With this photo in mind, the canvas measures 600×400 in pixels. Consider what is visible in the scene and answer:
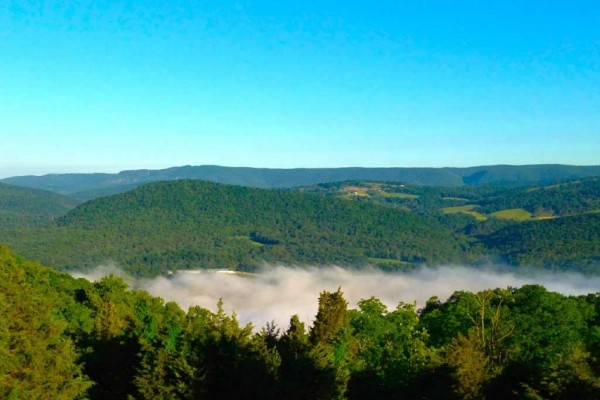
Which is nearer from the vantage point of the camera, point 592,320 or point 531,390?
point 531,390

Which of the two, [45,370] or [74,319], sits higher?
[45,370]

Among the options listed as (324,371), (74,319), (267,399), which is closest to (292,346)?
(324,371)

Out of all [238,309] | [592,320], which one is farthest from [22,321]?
[238,309]

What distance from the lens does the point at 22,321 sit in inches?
1166

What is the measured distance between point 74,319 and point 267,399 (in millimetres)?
31546

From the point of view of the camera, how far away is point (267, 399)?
27.2 meters

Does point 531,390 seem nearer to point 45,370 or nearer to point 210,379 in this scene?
point 210,379

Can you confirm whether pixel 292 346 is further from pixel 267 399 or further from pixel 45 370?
pixel 45 370

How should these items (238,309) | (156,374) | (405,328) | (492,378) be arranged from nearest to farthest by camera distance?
(156,374)
(492,378)
(405,328)
(238,309)

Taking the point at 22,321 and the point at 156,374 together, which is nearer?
the point at 156,374

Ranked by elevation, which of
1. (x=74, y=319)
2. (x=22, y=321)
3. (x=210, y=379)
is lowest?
(x=74, y=319)

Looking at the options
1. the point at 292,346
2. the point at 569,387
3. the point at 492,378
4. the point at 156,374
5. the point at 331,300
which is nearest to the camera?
the point at 569,387

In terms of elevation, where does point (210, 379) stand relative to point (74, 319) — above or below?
above

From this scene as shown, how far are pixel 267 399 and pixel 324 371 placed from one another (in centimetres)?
410
